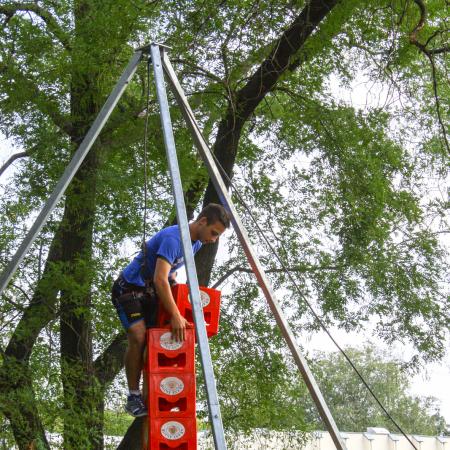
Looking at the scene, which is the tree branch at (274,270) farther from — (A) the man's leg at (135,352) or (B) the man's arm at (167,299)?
(B) the man's arm at (167,299)

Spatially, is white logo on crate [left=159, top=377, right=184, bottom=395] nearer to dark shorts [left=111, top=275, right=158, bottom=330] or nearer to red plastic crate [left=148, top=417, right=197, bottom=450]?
red plastic crate [left=148, top=417, right=197, bottom=450]

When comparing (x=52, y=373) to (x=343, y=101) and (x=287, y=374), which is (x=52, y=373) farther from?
(x=343, y=101)

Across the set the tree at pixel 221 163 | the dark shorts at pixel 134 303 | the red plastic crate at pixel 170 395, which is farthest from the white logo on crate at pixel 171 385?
the tree at pixel 221 163

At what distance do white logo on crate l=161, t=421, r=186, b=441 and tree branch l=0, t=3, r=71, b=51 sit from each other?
4.47 metres

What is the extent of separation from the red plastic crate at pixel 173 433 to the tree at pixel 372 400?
83.5ft

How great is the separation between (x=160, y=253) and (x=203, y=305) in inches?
19.0

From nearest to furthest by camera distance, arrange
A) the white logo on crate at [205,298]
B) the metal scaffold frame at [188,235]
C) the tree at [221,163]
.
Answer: the metal scaffold frame at [188,235], the white logo on crate at [205,298], the tree at [221,163]

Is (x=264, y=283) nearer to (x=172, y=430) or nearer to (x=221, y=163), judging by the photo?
(x=172, y=430)

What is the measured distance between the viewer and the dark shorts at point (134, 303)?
15.1ft

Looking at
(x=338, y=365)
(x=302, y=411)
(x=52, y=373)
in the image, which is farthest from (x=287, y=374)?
(x=338, y=365)

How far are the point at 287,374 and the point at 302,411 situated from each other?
1.47 ft

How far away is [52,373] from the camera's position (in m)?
8.16

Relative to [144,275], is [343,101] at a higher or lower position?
higher

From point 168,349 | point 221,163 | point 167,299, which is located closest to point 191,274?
point 167,299
